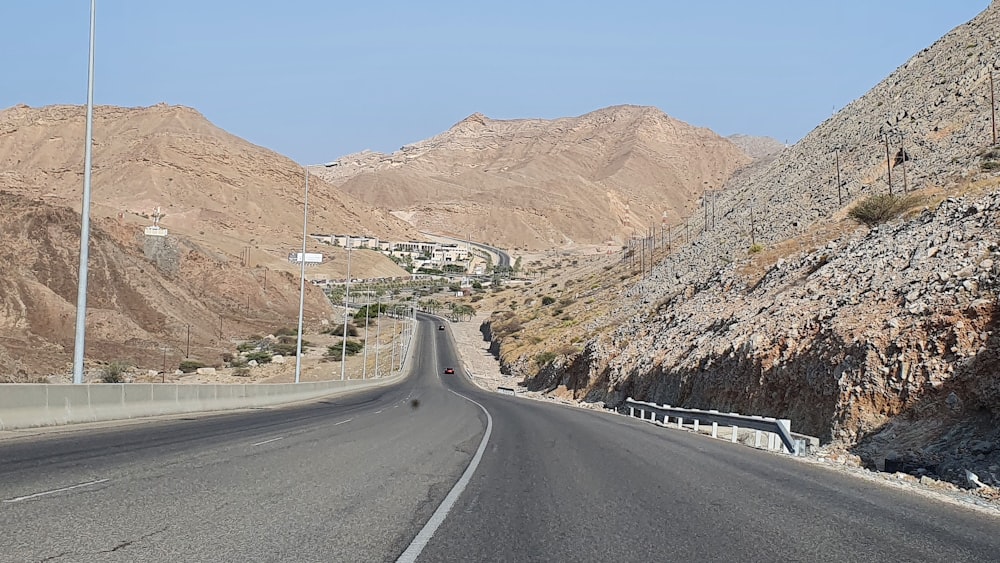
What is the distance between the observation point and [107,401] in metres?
21.5

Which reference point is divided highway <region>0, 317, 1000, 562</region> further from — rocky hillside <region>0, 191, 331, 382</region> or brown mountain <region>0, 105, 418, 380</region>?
brown mountain <region>0, 105, 418, 380</region>

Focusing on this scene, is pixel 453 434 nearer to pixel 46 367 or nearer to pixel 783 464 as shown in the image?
pixel 783 464

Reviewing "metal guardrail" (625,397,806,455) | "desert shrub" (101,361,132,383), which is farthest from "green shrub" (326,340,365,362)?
"metal guardrail" (625,397,806,455)

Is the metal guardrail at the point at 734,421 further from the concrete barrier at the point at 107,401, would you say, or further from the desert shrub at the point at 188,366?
the desert shrub at the point at 188,366

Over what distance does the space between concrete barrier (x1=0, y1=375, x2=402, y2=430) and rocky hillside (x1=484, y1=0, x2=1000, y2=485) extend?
15.9 metres

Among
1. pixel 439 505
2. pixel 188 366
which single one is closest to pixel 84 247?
pixel 439 505

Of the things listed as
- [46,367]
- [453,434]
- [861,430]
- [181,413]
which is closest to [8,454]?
[453,434]

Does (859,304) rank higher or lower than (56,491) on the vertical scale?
higher

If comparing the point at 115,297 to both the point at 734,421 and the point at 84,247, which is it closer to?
the point at 84,247

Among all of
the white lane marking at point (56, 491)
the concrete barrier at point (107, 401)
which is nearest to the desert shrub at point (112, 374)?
the concrete barrier at point (107, 401)

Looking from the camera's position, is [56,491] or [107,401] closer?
[56,491]

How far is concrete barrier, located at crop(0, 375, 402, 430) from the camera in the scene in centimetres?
1762

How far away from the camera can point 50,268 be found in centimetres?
7112

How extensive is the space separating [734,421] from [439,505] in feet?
46.6
